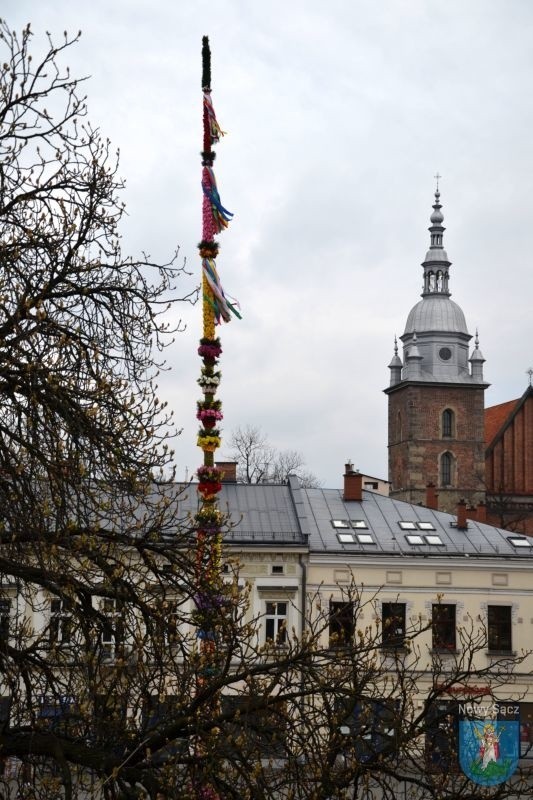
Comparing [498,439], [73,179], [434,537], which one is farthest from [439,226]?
[73,179]

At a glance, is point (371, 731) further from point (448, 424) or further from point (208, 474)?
point (448, 424)

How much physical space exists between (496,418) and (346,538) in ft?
164

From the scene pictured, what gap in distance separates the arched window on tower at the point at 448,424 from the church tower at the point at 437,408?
0.20 feet

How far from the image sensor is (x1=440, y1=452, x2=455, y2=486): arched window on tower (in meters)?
74.2

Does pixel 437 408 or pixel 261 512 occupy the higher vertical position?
pixel 437 408

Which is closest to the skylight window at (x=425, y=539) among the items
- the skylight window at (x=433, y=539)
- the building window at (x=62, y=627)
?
the skylight window at (x=433, y=539)

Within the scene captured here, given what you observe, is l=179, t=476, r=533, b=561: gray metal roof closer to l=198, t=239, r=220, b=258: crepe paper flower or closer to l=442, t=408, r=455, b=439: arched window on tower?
l=198, t=239, r=220, b=258: crepe paper flower

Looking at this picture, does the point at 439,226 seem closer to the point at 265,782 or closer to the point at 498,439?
the point at 498,439

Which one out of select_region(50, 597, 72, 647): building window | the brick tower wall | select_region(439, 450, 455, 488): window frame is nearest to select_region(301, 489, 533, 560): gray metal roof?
select_region(50, 597, 72, 647): building window

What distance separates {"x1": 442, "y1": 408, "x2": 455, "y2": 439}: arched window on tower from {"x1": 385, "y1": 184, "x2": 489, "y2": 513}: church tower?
2.4 inches

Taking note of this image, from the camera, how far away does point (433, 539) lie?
36250mm

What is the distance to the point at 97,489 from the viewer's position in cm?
1094

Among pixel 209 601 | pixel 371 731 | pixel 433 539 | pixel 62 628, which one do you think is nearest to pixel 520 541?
pixel 433 539

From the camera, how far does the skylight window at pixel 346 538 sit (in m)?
35.5
